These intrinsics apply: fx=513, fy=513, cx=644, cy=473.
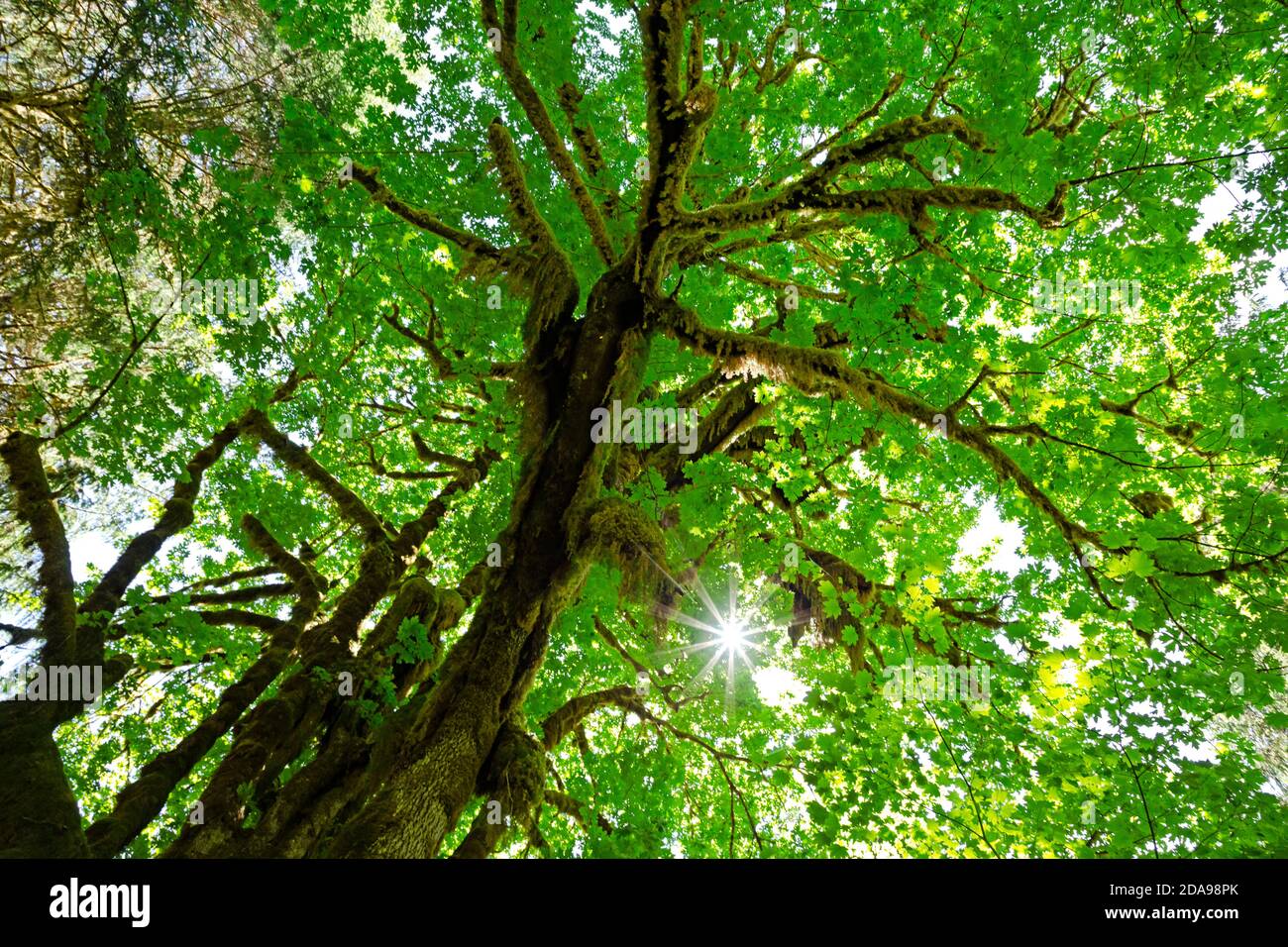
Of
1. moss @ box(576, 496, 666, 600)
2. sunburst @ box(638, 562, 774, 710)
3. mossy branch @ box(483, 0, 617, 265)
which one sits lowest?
sunburst @ box(638, 562, 774, 710)

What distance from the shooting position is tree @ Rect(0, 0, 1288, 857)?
3949 mm

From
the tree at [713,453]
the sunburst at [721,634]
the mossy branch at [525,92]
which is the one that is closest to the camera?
the tree at [713,453]

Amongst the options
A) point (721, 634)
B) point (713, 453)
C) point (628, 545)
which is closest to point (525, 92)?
point (713, 453)

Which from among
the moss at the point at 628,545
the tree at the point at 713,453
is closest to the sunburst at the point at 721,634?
the tree at the point at 713,453

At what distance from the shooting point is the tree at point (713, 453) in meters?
3.95

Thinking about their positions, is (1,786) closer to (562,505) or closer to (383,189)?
(562,505)

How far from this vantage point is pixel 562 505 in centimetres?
517

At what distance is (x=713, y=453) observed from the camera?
6.58 meters

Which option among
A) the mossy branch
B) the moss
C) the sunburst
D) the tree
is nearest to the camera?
the tree

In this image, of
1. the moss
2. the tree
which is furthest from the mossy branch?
the moss

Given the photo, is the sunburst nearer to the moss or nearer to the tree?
the tree

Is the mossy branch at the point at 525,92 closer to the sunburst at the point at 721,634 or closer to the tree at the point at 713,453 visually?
the tree at the point at 713,453
